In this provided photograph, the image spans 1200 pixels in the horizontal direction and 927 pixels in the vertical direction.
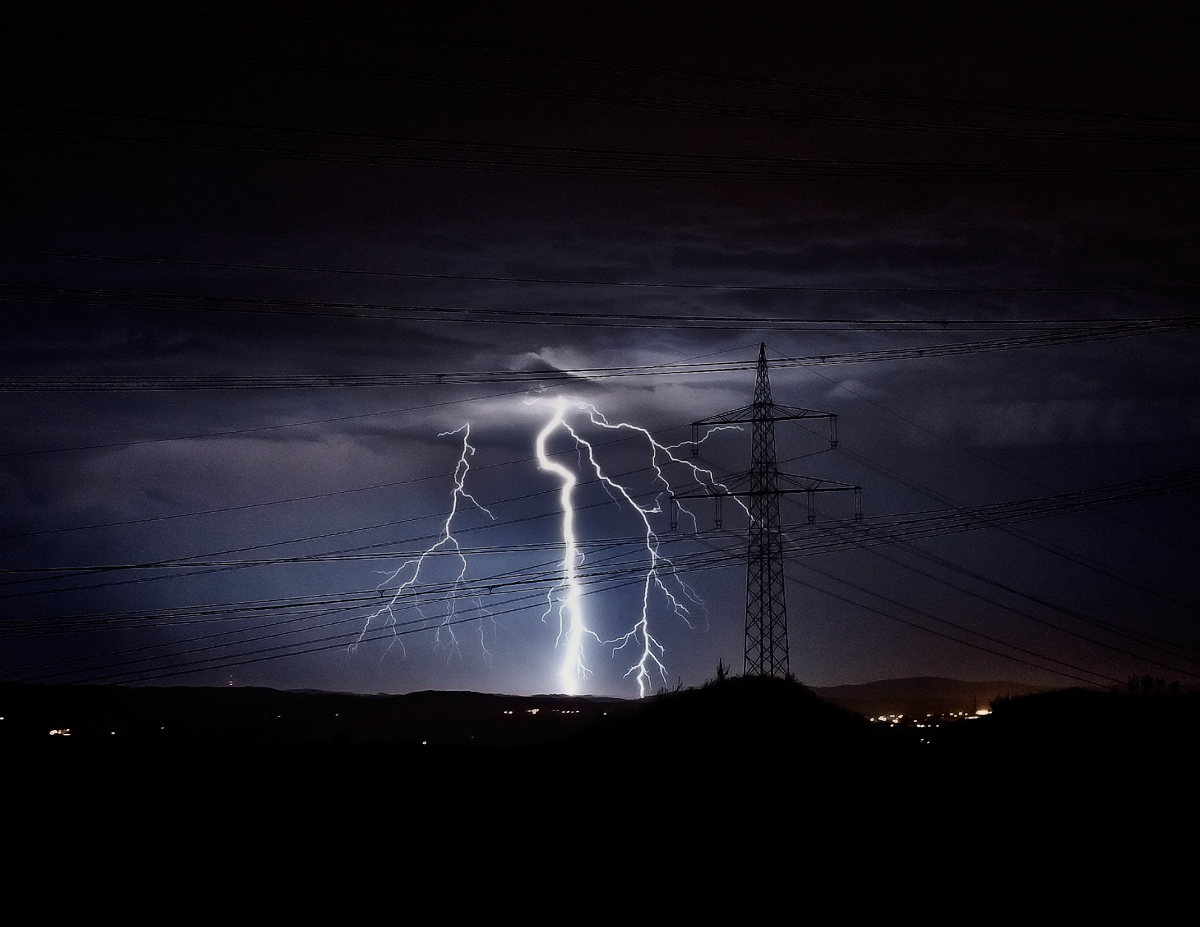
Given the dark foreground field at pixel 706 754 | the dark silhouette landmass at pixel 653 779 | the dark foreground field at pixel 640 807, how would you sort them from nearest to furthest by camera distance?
the dark foreground field at pixel 640 807, the dark silhouette landmass at pixel 653 779, the dark foreground field at pixel 706 754

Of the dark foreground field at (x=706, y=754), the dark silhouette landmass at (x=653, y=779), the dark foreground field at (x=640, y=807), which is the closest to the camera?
the dark foreground field at (x=640, y=807)

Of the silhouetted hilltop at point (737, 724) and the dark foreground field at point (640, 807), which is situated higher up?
the silhouetted hilltop at point (737, 724)

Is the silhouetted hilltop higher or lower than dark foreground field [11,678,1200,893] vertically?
higher

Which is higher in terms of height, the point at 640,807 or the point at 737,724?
the point at 737,724

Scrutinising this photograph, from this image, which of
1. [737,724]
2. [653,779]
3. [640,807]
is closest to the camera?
[640,807]

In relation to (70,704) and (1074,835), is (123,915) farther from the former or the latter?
(70,704)

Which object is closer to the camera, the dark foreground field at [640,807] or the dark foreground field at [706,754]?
the dark foreground field at [640,807]

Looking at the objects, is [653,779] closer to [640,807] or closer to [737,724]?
[640,807]

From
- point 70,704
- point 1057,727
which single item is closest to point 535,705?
point 70,704

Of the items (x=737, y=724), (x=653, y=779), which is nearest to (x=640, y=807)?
(x=653, y=779)

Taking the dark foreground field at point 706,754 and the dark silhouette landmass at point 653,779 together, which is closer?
the dark silhouette landmass at point 653,779

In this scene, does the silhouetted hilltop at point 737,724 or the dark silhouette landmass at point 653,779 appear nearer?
the dark silhouette landmass at point 653,779

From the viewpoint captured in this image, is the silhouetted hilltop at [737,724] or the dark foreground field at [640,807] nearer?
the dark foreground field at [640,807]
